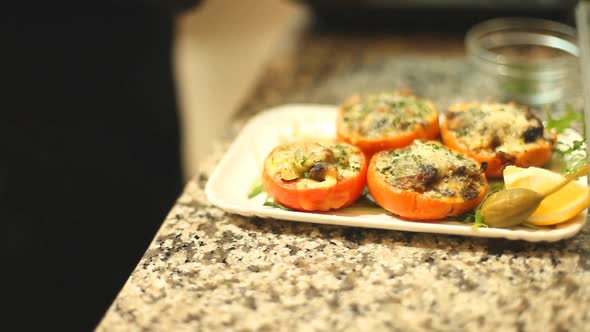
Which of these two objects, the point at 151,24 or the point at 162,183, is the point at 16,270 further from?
the point at 151,24

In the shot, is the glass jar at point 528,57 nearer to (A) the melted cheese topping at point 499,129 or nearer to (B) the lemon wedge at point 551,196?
(A) the melted cheese topping at point 499,129

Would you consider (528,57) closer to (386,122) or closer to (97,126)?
(386,122)

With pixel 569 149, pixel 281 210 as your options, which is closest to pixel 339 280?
pixel 281 210

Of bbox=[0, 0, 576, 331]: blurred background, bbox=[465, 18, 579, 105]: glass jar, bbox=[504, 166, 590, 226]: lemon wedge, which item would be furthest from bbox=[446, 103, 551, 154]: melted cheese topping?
bbox=[0, 0, 576, 331]: blurred background

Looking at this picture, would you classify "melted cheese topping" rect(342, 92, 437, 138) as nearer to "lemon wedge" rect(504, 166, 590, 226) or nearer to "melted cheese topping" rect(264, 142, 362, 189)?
"melted cheese topping" rect(264, 142, 362, 189)

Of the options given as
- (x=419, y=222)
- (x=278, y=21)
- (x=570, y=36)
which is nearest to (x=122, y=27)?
(x=419, y=222)

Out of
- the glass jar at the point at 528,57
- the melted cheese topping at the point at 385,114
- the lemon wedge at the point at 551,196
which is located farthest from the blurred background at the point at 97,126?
the lemon wedge at the point at 551,196
